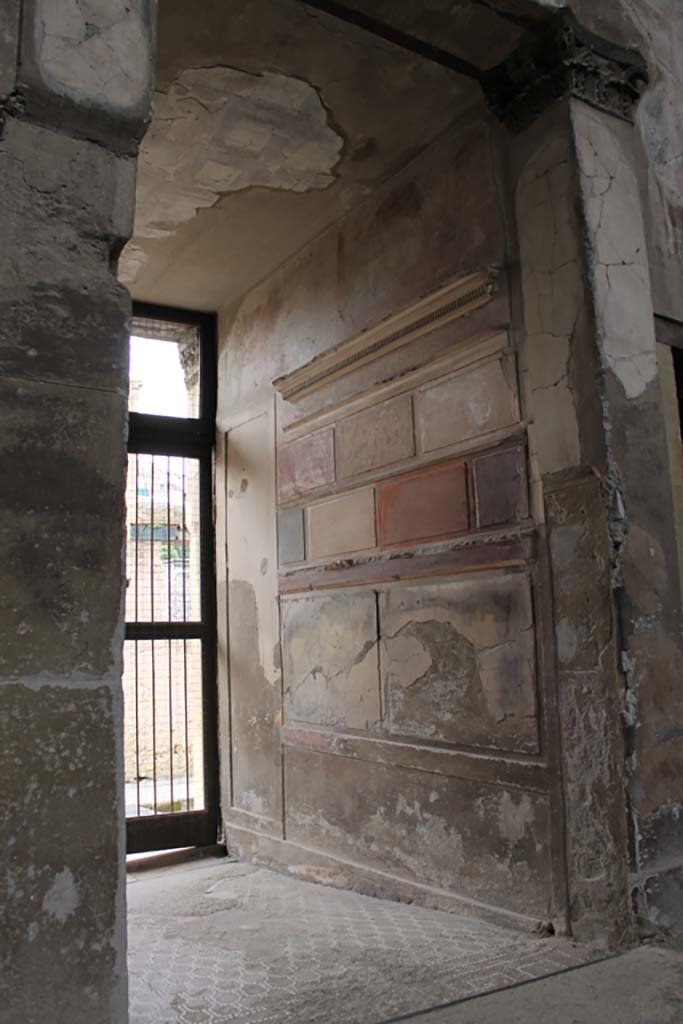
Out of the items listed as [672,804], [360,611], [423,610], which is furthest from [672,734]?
[360,611]

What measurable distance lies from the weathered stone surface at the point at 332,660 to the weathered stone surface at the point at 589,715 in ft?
4.07

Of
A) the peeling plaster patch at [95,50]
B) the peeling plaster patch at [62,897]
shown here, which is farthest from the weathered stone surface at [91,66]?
the peeling plaster patch at [62,897]

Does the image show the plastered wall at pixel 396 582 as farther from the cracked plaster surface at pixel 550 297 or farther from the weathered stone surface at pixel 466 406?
the cracked plaster surface at pixel 550 297

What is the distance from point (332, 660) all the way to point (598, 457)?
1944mm

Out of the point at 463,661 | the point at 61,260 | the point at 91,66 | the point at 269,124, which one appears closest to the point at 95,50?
the point at 91,66

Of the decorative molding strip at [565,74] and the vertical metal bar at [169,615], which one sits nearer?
the decorative molding strip at [565,74]

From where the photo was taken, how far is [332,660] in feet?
14.8

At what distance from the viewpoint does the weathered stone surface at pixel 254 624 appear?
4992 millimetres

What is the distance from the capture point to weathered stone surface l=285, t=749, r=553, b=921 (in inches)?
130

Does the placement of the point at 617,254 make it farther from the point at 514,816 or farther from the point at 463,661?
the point at 514,816

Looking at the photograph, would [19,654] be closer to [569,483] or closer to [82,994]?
[82,994]

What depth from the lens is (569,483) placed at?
3.18 meters

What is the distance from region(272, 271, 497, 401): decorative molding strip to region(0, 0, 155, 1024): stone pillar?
1.87 m

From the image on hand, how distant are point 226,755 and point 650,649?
3095 millimetres
